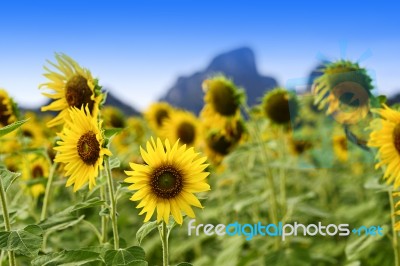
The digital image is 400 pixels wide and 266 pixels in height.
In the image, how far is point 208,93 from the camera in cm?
344

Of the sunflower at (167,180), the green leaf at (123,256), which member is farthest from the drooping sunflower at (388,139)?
the green leaf at (123,256)

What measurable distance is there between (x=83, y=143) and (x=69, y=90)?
0.40 m

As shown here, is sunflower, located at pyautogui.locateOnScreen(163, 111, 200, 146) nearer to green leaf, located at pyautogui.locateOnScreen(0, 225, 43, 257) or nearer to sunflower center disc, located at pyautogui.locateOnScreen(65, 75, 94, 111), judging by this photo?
sunflower center disc, located at pyautogui.locateOnScreen(65, 75, 94, 111)

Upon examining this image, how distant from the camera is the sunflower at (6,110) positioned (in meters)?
2.38

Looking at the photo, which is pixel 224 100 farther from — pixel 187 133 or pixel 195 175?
pixel 195 175

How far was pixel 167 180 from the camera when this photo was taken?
1.38 meters

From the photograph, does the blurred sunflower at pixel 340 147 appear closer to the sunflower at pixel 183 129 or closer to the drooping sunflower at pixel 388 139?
the sunflower at pixel 183 129

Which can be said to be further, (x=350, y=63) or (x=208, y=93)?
(x=208, y=93)

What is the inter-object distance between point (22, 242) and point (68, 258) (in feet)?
0.37

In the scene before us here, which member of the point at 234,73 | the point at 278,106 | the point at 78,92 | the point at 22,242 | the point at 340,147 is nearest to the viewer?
the point at 22,242

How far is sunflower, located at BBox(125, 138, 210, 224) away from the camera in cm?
137

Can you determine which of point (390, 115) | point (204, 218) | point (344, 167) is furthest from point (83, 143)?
point (344, 167)

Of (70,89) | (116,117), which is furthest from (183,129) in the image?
(70,89)

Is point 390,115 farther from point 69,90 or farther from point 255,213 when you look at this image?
point 255,213
